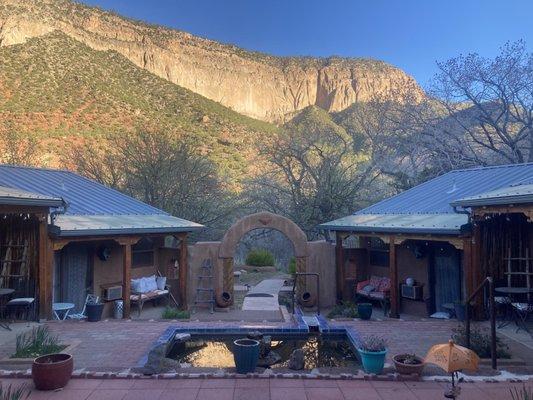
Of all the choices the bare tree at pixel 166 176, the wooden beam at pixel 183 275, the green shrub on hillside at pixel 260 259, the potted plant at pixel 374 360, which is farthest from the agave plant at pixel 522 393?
the bare tree at pixel 166 176

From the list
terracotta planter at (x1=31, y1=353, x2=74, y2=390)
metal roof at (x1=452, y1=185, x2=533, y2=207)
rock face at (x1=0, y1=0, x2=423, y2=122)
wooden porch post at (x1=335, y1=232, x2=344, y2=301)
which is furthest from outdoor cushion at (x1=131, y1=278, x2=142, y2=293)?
rock face at (x1=0, y1=0, x2=423, y2=122)

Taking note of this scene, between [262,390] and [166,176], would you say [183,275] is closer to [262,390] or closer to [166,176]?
[262,390]

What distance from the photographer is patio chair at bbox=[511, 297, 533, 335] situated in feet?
29.5

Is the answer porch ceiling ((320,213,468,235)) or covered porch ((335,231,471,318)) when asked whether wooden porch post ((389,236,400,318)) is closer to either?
covered porch ((335,231,471,318))

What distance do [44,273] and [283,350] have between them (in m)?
5.32

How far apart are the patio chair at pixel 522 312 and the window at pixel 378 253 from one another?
4081 millimetres

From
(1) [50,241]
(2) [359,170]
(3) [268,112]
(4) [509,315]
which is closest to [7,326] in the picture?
(1) [50,241]

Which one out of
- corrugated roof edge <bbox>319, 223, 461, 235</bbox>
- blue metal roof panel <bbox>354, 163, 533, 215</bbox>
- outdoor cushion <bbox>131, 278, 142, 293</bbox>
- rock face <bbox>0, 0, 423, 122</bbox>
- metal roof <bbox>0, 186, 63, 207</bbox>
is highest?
rock face <bbox>0, 0, 423, 122</bbox>

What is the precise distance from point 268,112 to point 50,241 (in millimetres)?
64626

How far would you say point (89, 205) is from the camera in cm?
1312

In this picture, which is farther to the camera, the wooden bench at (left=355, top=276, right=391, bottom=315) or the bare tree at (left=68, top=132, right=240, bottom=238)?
the bare tree at (left=68, top=132, right=240, bottom=238)

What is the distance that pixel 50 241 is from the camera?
407 inches

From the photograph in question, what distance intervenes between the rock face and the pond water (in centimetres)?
3763

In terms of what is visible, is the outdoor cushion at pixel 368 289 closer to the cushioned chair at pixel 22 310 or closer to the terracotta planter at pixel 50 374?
the cushioned chair at pixel 22 310
